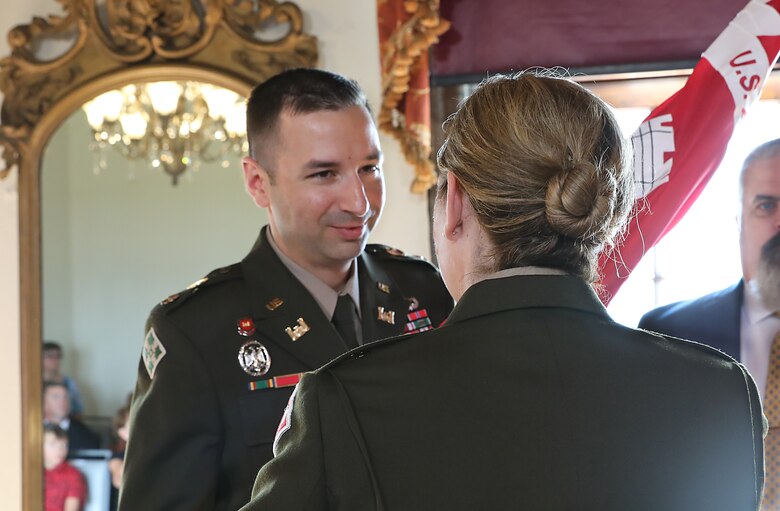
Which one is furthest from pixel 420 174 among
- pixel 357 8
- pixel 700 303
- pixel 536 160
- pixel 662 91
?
pixel 536 160

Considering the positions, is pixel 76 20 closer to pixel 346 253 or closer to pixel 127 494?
pixel 346 253

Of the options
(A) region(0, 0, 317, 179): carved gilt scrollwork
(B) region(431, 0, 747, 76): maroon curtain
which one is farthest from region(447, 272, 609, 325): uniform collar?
(A) region(0, 0, 317, 179): carved gilt scrollwork

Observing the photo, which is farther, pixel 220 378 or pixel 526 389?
pixel 220 378

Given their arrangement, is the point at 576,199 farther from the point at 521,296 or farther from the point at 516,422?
the point at 516,422

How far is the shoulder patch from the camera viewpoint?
1467 millimetres


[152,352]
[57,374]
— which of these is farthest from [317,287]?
[57,374]

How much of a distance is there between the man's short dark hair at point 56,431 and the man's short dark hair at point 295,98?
1.58 meters

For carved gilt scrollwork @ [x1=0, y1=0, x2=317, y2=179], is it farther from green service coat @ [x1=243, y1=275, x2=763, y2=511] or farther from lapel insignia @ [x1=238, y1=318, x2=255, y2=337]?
green service coat @ [x1=243, y1=275, x2=763, y2=511]

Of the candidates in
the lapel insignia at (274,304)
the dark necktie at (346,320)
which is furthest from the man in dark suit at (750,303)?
the lapel insignia at (274,304)

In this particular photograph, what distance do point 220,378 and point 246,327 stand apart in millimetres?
105

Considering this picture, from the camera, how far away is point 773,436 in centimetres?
168

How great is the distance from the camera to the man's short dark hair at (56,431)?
114 inches

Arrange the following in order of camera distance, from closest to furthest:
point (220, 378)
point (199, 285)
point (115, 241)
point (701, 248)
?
point (220, 378) → point (199, 285) → point (701, 248) → point (115, 241)

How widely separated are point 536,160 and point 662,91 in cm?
189
